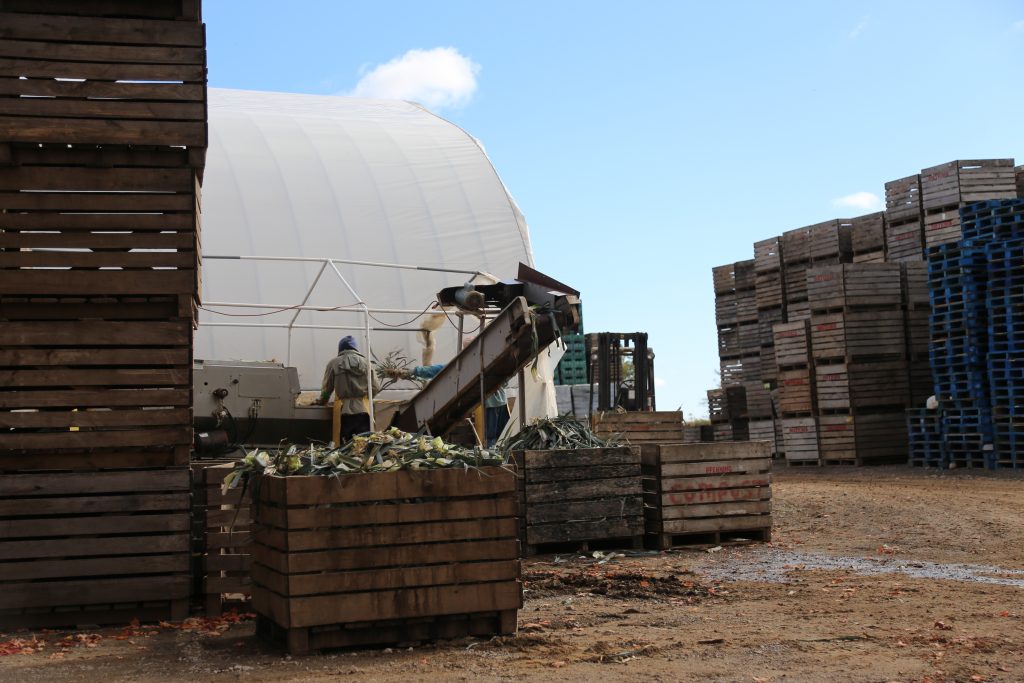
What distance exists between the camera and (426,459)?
6789mm

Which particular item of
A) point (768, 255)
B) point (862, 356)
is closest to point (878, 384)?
point (862, 356)

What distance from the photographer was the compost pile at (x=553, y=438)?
10.9m

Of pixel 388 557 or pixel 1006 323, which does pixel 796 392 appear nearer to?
pixel 1006 323

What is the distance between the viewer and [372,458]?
6.70m

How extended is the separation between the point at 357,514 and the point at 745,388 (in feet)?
67.1

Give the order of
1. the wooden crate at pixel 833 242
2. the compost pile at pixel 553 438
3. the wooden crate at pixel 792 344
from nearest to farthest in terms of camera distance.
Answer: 1. the compost pile at pixel 553 438
2. the wooden crate at pixel 792 344
3. the wooden crate at pixel 833 242

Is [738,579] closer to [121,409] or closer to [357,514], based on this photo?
[357,514]

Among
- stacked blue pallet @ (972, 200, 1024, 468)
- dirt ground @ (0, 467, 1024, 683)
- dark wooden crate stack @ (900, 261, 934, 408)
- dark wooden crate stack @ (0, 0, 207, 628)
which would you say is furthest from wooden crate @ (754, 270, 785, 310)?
dark wooden crate stack @ (0, 0, 207, 628)

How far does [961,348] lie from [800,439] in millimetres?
4026

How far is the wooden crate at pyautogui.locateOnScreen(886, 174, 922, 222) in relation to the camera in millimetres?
21750

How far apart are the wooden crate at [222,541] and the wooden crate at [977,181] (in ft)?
55.5

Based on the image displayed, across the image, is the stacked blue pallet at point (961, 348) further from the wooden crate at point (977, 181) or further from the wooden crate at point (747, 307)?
the wooden crate at point (747, 307)

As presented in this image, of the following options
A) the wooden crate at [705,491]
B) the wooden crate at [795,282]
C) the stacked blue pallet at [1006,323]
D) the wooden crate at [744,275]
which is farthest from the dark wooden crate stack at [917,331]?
the wooden crate at [705,491]

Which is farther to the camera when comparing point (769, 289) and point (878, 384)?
point (769, 289)
